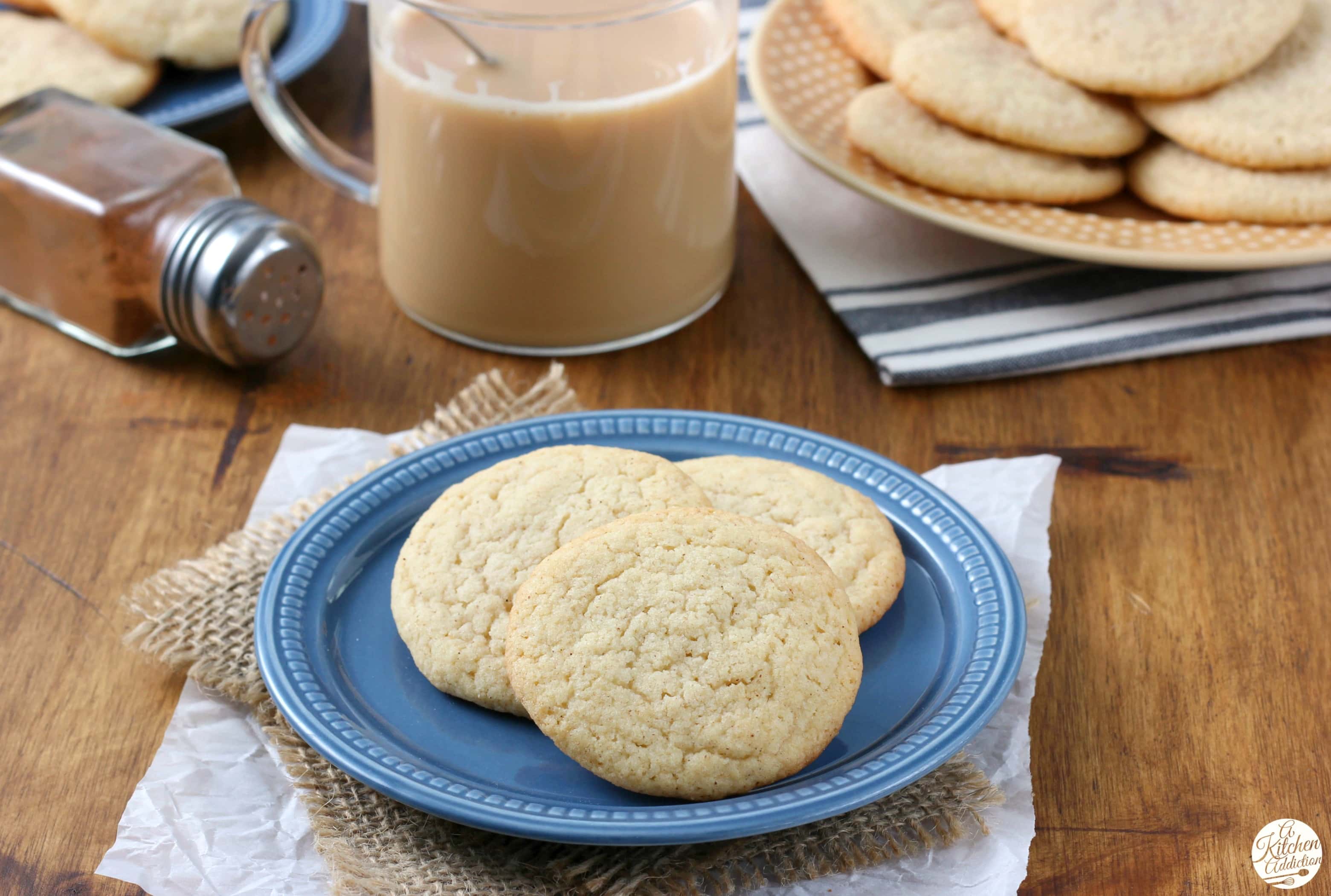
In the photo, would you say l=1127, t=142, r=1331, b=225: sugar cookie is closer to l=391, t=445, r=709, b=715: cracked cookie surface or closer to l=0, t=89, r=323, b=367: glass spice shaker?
l=391, t=445, r=709, b=715: cracked cookie surface

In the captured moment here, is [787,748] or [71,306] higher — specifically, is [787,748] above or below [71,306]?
above

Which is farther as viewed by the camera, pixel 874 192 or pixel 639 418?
pixel 874 192

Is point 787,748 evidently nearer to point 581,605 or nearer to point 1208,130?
point 581,605

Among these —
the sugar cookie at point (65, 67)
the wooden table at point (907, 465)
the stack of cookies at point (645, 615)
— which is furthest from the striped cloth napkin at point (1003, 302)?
the sugar cookie at point (65, 67)

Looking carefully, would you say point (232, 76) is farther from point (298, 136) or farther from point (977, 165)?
point (977, 165)

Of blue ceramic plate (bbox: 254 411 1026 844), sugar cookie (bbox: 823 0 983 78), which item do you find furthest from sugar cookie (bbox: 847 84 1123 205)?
blue ceramic plate (bbox: 254 411 1026 844)

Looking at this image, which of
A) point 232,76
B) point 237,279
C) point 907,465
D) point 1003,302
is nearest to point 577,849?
point 907,465

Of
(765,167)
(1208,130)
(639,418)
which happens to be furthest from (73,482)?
(1208,130)

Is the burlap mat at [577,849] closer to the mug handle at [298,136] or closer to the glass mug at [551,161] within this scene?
the glass mug at [551,161]
